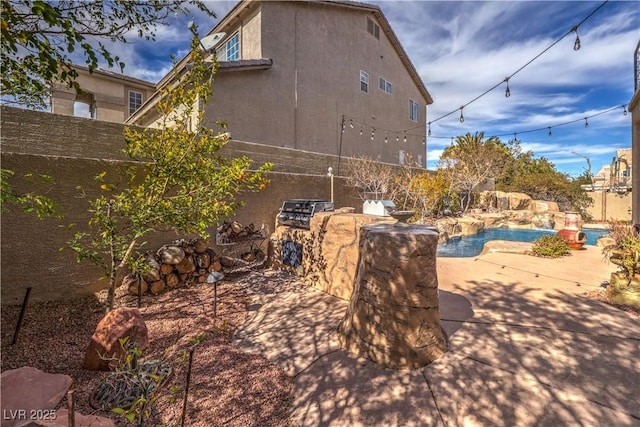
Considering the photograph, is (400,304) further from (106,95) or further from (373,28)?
(106,95)

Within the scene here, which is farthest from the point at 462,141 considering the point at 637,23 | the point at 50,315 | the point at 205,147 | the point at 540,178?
the point at 50,315

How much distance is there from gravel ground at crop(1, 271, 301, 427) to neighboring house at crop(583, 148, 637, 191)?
21661 mm

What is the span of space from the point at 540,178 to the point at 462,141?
264 inches

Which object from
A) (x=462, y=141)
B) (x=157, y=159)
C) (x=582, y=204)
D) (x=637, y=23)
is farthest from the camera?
(x=462, y=141)

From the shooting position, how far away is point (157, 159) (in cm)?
402

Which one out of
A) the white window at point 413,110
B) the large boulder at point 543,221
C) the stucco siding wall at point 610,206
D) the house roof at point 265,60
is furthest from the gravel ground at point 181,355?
the stucco siding wall at point 610,206

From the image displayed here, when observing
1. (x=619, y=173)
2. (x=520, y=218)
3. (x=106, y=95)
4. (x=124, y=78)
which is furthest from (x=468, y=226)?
(x=619, y=173)

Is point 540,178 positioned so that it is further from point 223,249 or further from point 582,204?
point 223,249

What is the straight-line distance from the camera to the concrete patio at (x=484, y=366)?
2391 millimetres

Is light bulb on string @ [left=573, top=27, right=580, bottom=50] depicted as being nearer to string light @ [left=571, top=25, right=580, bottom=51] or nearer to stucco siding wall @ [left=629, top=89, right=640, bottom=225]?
string light @ [left=571, top=25, right=580, bottom=51]

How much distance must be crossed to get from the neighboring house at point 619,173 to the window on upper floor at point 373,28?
15819 mm

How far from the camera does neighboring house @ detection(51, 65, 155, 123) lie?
51.8ft

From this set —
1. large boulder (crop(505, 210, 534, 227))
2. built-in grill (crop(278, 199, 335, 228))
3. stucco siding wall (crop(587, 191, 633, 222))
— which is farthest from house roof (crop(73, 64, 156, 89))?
stucco siding wall (crop(587, 191, 633, 222))

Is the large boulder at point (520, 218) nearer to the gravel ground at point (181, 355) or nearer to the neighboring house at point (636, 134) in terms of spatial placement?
the neighboring house at point (636, 134)
